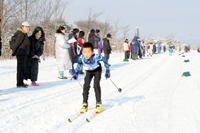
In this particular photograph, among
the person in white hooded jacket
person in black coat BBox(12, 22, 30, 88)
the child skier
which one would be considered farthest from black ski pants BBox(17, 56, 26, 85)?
the child skier

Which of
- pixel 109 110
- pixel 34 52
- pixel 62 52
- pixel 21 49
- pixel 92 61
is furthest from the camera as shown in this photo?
pixel 62 52

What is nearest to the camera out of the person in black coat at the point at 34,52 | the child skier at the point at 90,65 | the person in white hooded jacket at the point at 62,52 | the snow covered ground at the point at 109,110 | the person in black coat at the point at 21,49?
the snow covered ground at the point at 109,110

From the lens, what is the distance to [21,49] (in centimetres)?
613

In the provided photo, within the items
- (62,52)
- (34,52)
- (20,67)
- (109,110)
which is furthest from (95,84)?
(62,52)

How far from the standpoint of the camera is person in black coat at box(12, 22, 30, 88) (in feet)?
19.9

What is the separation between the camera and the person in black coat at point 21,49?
6.08 m

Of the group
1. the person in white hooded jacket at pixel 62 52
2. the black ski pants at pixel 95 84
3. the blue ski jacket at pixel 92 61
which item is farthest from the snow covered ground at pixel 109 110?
the person in white hooded jacket at pixel 62 52

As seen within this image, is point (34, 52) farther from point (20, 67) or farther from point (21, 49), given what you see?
point (20, 67)

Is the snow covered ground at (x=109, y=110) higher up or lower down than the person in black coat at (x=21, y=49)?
lower down

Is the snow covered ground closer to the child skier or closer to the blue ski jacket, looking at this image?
the child skier

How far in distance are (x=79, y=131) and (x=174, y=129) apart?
147 cm

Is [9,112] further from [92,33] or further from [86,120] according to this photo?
[92,33]

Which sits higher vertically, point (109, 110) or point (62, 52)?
point (62, 52)

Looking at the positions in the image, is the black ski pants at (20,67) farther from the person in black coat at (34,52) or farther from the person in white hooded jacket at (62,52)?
the person in white hooded jacket at (62,52)
